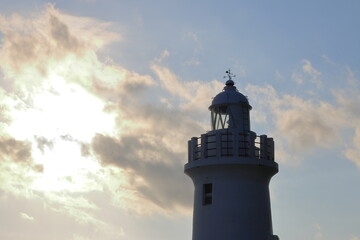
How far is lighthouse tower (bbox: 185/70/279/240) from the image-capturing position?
3052 centimetres

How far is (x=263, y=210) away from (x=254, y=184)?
143 centimetres

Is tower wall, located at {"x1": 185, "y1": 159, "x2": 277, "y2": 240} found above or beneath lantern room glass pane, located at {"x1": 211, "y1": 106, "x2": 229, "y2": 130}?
beneath

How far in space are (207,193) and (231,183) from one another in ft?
4.94

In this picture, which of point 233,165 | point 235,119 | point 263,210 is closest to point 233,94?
point 235,119

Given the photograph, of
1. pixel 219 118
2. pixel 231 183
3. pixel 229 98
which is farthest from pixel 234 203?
pixel 229 98

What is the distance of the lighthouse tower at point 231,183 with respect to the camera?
30.5 meters

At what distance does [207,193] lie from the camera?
104ft

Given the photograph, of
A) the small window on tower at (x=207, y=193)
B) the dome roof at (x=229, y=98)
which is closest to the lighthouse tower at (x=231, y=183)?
the small window on tower at (x=207, y=193)

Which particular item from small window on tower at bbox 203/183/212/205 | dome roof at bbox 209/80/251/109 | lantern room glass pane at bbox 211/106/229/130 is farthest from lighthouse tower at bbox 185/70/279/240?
dome roof at bbox 209/80/251/109

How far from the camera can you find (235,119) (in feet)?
108

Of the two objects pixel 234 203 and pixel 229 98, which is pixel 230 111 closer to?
pixel 229 98

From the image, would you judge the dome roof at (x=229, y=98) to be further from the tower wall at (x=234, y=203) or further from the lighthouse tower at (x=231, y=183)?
the tower wall at (x=234, y=203)

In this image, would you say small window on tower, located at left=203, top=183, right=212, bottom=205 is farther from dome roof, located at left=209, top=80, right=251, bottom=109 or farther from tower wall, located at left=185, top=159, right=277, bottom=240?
dome roof, located at left=209, top=80, right=251, bottom=109

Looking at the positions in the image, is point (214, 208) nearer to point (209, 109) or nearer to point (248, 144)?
point (248, 144)
